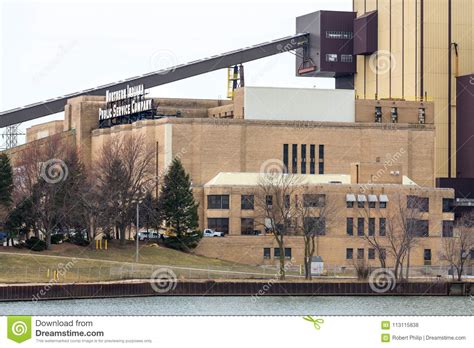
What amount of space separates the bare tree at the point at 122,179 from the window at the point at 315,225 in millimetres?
14636

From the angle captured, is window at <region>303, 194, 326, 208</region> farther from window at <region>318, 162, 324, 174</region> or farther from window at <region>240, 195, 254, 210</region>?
window at <region>318, 162, 324, 174</region>

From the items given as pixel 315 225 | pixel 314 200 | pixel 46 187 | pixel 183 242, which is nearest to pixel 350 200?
pixel 314 200

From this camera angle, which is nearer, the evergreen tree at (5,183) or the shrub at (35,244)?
the shrub at (35,244)

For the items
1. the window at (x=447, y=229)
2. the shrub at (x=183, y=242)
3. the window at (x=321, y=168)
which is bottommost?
the shrub at (x=183, y=242)

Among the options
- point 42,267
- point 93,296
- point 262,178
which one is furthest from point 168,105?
point 93,296

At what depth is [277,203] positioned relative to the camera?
117188mm

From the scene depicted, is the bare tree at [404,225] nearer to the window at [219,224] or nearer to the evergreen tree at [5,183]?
the window at [219,224]

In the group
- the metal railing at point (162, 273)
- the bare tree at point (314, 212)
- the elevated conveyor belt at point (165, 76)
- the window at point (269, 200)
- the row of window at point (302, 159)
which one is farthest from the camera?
the elevated conveyor belt at point (165, 76)

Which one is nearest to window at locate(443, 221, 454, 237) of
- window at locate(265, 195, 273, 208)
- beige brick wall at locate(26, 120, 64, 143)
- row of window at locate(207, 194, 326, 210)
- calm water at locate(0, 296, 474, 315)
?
row of window at locate(207, 194, 326, 210)

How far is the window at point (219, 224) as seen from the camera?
4924 inches

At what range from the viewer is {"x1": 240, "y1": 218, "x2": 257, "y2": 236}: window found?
12419 cm

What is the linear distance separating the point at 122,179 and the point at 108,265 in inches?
615

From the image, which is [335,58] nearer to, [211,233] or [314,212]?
[211,233]

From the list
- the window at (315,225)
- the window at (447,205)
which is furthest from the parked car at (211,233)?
the window at (447,205)
